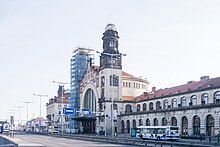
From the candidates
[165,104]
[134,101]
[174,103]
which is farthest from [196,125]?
[134,101]

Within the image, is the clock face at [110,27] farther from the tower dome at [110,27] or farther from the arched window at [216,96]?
the arched window at [216,96]

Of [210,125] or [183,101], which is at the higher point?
[183,101]

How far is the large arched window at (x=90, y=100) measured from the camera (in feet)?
409

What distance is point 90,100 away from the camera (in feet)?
420

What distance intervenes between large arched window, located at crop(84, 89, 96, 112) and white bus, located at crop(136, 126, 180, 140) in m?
48.3

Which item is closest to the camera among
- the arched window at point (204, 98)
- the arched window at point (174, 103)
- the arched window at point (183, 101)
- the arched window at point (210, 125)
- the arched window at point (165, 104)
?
the arched window at point (210, 125)

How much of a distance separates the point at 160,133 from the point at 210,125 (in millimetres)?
11533

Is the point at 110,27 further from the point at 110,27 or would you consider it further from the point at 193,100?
the point at 193,100

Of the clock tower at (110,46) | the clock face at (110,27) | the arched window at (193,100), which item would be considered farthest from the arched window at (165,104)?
the clock face at (110,27)

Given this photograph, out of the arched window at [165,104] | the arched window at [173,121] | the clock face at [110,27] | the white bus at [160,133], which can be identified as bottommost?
the white bus at [160,133]

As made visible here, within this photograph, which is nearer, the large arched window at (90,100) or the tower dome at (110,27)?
the tower dome at (110,27)

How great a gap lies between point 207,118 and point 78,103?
7699 cm

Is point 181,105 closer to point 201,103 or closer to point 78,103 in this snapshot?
point 201,103

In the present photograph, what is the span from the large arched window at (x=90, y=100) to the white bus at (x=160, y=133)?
4827cm
